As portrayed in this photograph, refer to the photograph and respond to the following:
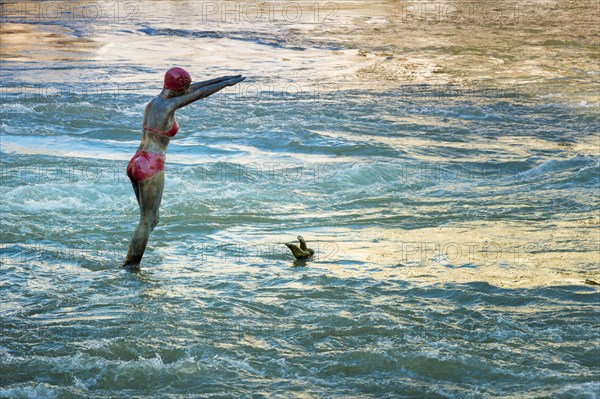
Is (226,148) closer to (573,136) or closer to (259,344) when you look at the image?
(573,136)

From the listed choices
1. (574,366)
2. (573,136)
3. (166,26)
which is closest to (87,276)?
(574,366)

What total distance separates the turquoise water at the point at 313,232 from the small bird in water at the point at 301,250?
11 cm

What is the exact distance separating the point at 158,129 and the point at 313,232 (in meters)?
2.72

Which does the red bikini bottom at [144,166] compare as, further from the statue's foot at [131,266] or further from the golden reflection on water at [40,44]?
the golden reflection on water at [40,44]

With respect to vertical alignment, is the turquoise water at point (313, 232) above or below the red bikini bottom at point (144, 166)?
below

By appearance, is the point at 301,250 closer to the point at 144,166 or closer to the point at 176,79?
the point at 144,166

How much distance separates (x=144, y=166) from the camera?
7.40 m

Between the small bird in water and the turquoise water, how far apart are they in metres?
0.11

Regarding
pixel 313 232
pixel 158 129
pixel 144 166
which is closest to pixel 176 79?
pixel 158 129

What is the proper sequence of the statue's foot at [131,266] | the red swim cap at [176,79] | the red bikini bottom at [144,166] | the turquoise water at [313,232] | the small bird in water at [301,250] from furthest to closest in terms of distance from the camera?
1. the small bird in water at [301,250]
2. the statue's foot at [131,266]
3. the red bikini bottom at [144,166]
4. the red swim cap at [176,79]
5. the turquoise water at [313,232]

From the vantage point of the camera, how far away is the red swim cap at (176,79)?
23.8ft

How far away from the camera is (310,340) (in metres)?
6.77

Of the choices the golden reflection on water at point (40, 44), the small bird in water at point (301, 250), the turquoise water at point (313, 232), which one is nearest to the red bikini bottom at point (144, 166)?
the turquoise water at point (313, 232)

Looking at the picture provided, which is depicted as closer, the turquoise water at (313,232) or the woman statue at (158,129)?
the turquoise water at (313,232)
